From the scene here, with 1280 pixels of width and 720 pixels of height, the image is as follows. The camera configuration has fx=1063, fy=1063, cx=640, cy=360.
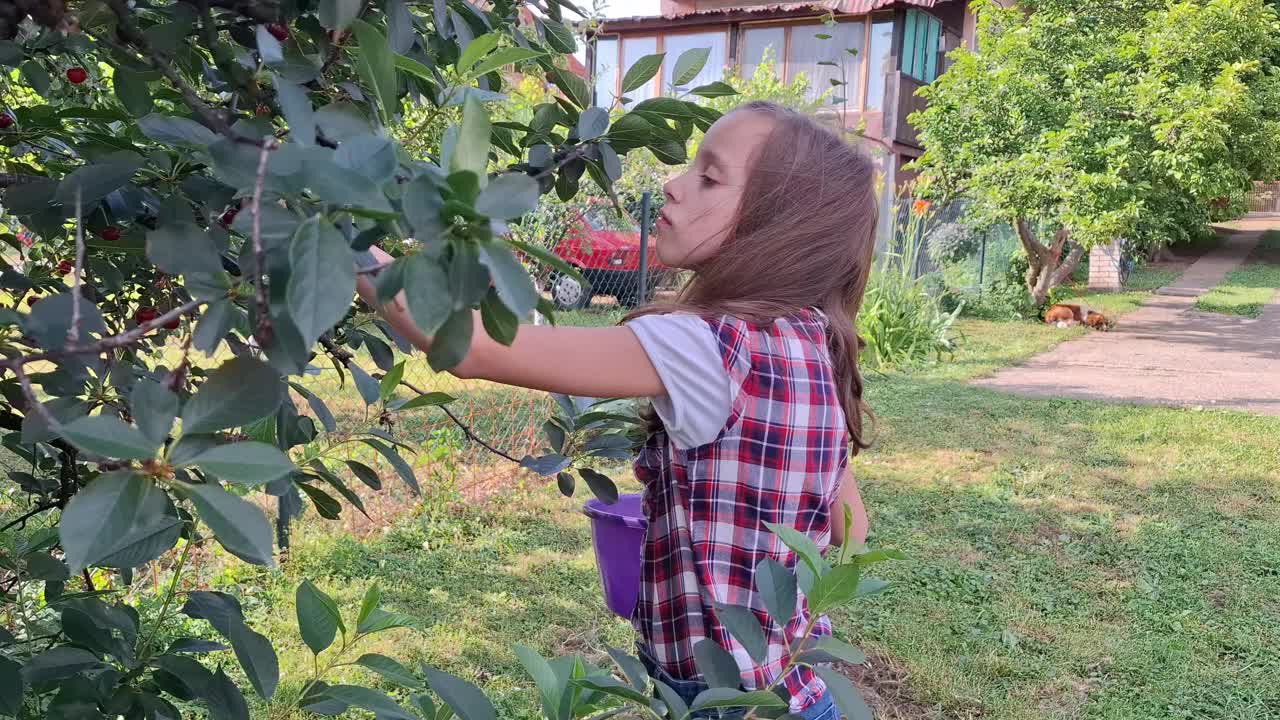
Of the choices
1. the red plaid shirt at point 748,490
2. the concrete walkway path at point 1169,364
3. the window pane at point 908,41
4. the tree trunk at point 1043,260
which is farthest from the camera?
the window pane at point 908,41

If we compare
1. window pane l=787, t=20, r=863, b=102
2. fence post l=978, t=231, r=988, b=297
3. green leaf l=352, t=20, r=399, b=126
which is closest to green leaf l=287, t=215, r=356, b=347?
green leaf l=352, t=20, r=399, b=126

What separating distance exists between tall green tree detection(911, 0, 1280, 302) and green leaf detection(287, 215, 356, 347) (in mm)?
10425

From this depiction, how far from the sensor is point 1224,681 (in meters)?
3.50

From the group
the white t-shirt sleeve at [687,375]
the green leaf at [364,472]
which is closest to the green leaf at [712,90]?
the white t-shirt sleeve at [687,375]

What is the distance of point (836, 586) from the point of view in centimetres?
85

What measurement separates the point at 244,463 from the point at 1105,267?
18.3 meters

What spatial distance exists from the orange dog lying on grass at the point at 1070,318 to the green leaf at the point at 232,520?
1247 centimetres

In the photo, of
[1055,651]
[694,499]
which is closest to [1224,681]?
[1055,651]

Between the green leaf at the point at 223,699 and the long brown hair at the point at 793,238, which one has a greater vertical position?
the long brown hair at the point at 793,238

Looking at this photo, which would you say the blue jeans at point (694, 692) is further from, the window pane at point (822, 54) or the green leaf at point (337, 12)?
the window pane at point (822, 54)

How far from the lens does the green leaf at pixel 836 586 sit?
0.85 metres

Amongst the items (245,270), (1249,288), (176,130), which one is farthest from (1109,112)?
(245,270)

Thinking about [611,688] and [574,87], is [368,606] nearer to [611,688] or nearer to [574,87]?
[611,688]

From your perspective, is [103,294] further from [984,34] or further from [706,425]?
[984,34]
